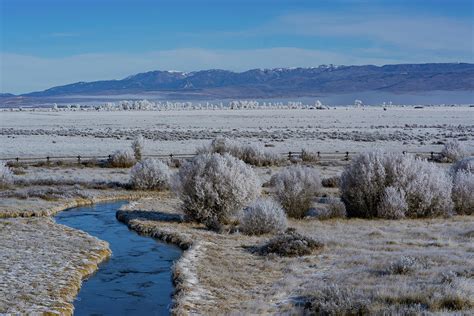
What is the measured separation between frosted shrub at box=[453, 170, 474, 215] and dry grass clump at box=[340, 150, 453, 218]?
71cm

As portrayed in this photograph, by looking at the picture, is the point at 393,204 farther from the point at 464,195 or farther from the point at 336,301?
the point at 336,301

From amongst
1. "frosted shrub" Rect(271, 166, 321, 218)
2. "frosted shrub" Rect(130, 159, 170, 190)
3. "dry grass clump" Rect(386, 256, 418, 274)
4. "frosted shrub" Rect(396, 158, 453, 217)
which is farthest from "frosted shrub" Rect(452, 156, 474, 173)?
"dry grass clump" Rect(386, 256, 418, 274)

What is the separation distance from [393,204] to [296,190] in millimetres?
3348

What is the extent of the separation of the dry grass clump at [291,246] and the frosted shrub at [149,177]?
13402mm

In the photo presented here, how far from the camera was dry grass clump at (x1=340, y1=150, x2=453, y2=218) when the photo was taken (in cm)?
2192

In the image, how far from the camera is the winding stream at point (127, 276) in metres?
12.8

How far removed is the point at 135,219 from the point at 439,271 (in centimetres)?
1159

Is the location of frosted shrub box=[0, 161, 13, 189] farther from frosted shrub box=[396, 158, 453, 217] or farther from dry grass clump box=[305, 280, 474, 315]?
dry grass clump box=[305, 280, 474, 315]

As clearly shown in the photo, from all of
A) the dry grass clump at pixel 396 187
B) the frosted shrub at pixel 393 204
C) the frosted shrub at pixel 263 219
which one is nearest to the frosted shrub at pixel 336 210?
the dry grass clump at pixel 396 187

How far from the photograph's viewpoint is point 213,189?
21.0 metres

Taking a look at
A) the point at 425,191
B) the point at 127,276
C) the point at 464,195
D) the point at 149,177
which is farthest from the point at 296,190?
the point at 149,177

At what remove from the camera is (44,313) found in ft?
38.3

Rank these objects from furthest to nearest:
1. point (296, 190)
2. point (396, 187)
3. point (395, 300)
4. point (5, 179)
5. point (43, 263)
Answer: point (5, 179), point (296, 190), point (396, 187), point (43, 263), point (395, 300)

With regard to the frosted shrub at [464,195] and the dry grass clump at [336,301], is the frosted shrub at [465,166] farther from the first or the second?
the dry grass clump at [336,301]
